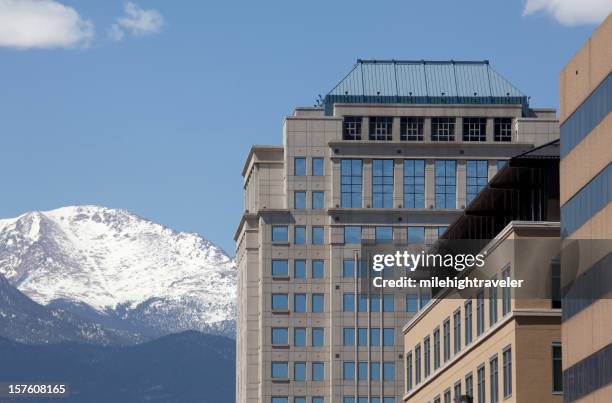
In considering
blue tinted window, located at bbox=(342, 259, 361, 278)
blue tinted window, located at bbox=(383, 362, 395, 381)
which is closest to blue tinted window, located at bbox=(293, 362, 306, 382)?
blue tinted window, located at bbox=(383, 362, 395, 381)

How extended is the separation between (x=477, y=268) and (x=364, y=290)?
263 ft

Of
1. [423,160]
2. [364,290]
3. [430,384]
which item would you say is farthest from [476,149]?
[430,384]

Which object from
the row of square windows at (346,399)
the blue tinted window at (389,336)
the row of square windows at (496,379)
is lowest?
the row of square windows at (496,379)

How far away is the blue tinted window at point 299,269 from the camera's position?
195m

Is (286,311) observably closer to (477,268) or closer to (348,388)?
(348,388)

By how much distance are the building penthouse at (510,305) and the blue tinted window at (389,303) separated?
64220 millimetres

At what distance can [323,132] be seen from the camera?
Result: 194m

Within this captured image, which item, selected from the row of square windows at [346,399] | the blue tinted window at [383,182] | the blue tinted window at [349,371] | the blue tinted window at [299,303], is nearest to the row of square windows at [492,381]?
the row of square windows at [346,399]

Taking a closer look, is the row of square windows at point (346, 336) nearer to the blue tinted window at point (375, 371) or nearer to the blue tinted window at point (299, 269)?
the blue tinted window at point (375, 371)

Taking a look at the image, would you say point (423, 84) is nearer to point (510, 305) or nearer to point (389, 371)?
point (389, 371)

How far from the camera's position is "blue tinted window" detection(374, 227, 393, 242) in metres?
191

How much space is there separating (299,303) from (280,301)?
1897mm

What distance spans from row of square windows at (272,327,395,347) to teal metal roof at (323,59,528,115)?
69.4 feet

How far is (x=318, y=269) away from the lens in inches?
7662
